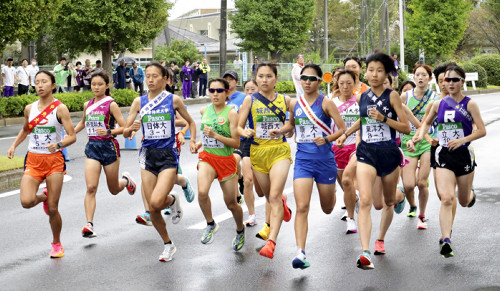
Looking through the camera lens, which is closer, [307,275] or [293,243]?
[307,275]

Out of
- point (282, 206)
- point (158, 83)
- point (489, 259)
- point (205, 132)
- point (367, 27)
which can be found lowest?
point (489, 259)

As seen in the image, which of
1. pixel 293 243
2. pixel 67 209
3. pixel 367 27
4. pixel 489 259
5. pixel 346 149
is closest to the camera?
pixel 489 259

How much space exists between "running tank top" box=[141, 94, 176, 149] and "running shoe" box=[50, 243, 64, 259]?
4.82 ft

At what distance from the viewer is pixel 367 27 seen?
143ft

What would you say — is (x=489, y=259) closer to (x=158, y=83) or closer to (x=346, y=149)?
(x=346, y=149)

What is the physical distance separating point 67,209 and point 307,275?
15.8 feet

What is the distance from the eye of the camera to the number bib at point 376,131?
24.5 ft

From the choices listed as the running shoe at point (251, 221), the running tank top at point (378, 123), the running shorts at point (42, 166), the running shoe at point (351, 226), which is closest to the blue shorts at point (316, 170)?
the running tank top at point (378, 123)

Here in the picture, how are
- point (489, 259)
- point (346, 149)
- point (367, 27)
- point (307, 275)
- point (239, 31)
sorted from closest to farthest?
point (307, 275)
point (489, 259)
point (346, 149)
point (367, 27)
point (239, 31)

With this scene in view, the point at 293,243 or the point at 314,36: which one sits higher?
the point at 314,36

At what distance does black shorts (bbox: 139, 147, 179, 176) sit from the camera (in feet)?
25.6

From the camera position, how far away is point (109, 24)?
100 ft

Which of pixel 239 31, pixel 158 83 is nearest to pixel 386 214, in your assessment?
pixel 158 83

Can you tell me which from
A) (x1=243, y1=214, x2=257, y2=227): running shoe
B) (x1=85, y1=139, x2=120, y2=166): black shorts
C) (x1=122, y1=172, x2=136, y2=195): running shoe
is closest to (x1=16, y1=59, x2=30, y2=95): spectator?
(x1=122, y1=172, x2=136, y2=195): running shoe
